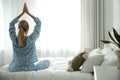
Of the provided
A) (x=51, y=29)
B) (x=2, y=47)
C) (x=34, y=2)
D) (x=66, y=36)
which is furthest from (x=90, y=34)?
(x=2, y=47)

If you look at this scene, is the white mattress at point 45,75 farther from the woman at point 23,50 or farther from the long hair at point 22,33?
the long hair at point 22,33

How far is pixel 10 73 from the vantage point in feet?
8.58

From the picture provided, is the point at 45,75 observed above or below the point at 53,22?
below

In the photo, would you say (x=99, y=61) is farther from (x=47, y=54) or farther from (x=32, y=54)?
(x=47, y=54)

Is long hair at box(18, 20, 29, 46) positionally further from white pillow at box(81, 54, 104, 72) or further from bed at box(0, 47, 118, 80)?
white pillow at box(81, 54, 104, 72)

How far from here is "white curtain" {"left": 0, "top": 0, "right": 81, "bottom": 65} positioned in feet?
15.6

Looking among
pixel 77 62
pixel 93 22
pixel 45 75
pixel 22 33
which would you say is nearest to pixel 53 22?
pixel 93 22

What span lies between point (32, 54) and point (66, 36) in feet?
6.78

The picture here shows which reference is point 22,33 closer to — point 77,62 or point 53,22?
point 77,62

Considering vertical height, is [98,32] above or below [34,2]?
below

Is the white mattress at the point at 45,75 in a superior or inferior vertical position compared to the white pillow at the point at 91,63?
inferior

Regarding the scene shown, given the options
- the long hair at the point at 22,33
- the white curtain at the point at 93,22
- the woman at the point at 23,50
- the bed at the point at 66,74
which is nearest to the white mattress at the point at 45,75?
the bed at the point at 66,74

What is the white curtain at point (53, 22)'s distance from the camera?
4.74 meters

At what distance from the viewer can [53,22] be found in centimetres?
478
